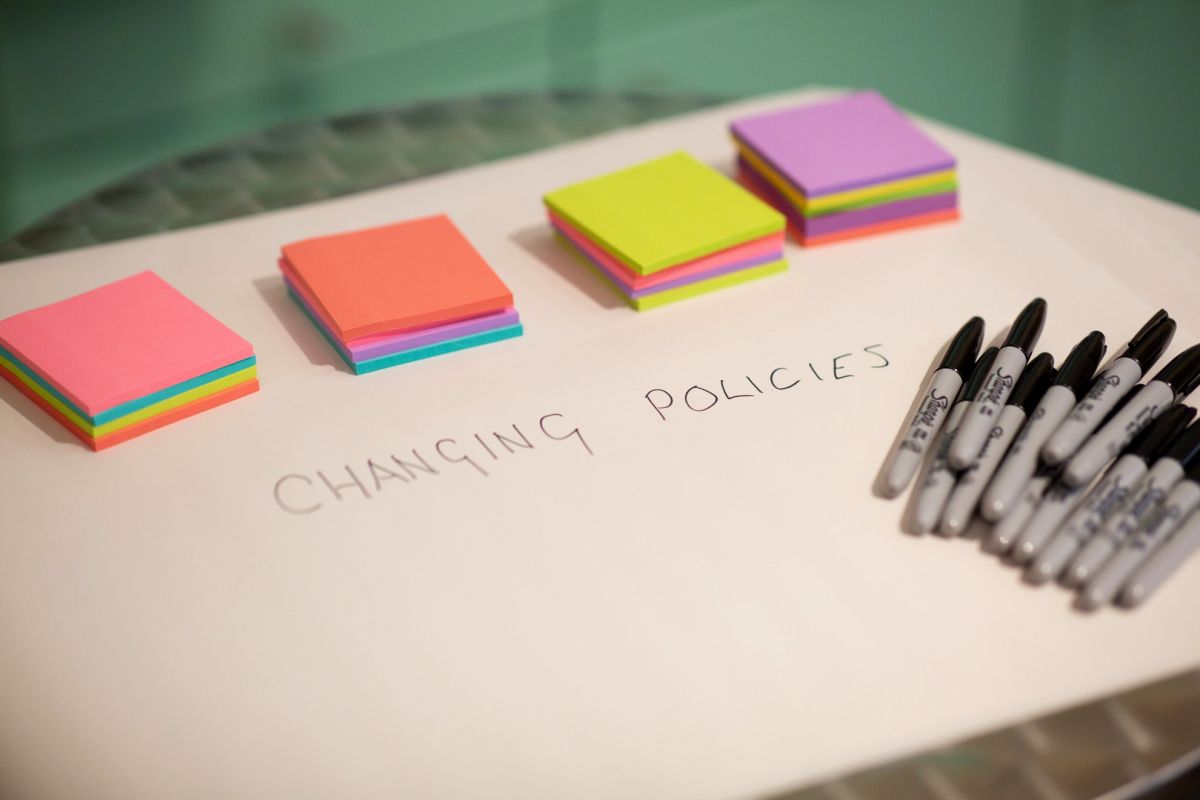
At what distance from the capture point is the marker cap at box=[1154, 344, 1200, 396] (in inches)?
27.9

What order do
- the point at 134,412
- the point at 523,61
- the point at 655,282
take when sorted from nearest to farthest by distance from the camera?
the point at 134,412 → the point at 655,282 → the point at 523,61

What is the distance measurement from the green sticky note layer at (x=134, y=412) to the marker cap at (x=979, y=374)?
1.36ft

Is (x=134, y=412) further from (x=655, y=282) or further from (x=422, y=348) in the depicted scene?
(x=655, y=282)

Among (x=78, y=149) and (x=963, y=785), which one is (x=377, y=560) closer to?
(x=963, y=785)

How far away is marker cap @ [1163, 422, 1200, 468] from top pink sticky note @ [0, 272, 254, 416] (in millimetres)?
511

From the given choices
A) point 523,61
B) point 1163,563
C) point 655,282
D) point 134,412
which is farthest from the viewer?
point 523,61

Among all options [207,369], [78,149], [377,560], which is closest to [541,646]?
[377,560]

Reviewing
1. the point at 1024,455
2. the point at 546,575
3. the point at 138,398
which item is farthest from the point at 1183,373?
the point at 138,398

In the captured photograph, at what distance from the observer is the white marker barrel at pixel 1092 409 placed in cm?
65

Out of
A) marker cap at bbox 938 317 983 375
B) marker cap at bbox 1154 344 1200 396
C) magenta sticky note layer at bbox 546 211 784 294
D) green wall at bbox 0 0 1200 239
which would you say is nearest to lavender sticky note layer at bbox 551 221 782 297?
magenta sticky note layer at bbox 546 211 784 294

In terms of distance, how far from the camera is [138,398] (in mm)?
697

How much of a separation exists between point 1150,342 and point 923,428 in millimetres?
161

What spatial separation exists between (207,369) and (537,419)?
0.19 meters

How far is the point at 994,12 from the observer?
5.67 ft
